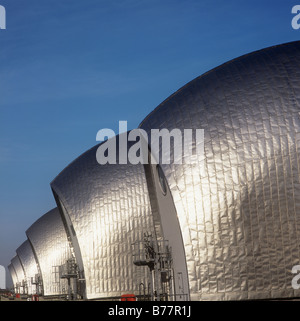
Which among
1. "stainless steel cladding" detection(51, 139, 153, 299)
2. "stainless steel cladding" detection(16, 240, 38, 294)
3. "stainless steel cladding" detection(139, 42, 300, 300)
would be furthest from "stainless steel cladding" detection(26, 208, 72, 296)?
"stainless steel cladding" detection(139, 42, 300, 300)

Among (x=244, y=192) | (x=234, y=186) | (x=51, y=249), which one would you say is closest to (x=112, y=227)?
(x=234, y=186)

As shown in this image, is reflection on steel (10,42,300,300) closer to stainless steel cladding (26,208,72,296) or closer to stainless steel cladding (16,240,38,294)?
stainless steel cladding (26,208,72,296)

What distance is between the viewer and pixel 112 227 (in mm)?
40531

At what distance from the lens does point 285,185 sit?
25328mm

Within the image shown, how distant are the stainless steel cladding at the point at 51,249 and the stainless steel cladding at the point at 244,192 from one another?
2987 centimetres

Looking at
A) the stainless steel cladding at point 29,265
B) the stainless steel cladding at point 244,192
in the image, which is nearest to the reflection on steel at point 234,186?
the stainless steel cladding at point 244,192

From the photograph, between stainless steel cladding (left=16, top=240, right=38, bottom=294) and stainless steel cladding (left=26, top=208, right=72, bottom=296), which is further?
stainless steel cladding (left=16, top=240, right=38, bottom=294)

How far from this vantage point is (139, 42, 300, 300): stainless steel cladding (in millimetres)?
25312

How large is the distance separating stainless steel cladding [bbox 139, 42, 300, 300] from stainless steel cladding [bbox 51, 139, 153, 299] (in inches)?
555

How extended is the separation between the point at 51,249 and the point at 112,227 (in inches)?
684

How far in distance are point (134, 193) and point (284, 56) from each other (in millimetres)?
16658

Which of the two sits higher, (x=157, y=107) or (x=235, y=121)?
(x=157, y=107)

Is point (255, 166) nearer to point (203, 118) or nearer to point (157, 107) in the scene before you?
point (203, 118)
